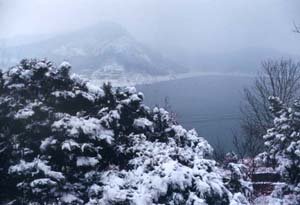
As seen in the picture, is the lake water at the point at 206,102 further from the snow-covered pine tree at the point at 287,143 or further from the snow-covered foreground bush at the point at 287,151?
the snow-covered pine tree at the point at 287,143

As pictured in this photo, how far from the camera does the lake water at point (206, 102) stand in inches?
2133

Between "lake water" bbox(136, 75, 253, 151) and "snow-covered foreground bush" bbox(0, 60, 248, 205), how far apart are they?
31.6 metres

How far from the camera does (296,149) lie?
1030 cm

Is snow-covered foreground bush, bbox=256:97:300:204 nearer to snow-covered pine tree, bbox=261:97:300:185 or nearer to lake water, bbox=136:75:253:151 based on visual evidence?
snow-covered pine tree, bbox=261:97:300:185

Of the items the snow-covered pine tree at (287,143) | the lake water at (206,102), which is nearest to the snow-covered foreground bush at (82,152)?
the snow-covered pine tree at (287,143)

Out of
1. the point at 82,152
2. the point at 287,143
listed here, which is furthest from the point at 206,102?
the point at 82,152

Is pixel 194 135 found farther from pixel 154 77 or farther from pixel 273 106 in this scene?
pixel 154 77

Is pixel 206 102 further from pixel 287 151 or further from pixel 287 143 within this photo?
pixel 287 151

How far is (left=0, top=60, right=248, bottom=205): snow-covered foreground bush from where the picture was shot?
6.11m

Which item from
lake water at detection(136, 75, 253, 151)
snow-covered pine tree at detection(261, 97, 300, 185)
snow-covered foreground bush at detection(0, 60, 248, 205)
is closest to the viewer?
snow-covered foreground bush at detection(0, 60, 248, 205)

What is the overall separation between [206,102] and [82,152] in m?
70.6

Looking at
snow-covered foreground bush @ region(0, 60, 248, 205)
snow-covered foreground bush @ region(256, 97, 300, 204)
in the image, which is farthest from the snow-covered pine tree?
snow-covered foreground bush @ region(0, 60, 248, 205)

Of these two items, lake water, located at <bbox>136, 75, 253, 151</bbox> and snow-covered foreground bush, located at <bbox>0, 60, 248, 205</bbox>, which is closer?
snow-covered foreground bush, located at <bbox>0, 60, 248, 205</bbox>

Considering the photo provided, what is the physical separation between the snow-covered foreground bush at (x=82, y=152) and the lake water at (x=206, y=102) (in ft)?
104
